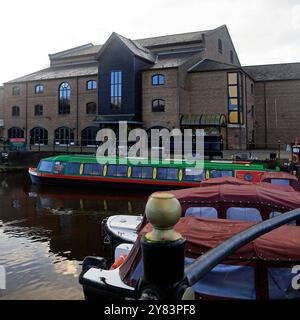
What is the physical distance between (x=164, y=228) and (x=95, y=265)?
594 cm

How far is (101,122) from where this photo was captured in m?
35.7

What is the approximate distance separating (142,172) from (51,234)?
9.87 meters

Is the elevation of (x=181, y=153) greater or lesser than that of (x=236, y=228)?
greater

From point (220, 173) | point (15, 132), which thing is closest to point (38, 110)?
point (15, 132)

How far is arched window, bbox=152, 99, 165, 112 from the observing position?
35188mm

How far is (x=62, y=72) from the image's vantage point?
43281 millimetres

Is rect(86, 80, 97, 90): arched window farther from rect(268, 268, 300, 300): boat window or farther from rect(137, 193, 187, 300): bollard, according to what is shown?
rect(137, 193, 187, 300): bollard

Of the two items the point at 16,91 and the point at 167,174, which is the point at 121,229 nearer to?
the point at 167,174

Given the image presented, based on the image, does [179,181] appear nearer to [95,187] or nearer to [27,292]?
[95,187]

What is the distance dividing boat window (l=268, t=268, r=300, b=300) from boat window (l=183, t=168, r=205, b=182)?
16069 millimetres

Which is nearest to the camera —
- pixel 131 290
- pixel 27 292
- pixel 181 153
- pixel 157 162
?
pixel 131 290

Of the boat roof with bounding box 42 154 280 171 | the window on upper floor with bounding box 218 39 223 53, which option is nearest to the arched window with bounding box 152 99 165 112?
the window on upper floor with bounding box 218 39 223 53

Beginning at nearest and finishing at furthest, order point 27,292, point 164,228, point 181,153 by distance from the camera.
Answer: point 164,228
point 27,292
point 181,153
